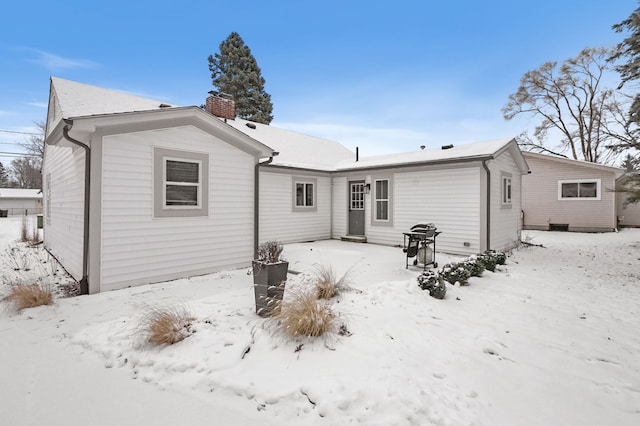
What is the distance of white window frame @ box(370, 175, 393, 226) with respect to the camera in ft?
35.7

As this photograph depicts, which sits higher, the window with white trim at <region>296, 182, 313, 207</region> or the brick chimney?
the brick chimney

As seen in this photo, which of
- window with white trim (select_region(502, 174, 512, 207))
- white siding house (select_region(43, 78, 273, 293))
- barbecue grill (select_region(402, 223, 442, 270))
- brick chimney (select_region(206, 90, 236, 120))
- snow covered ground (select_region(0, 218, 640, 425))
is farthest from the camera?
brick chimney (select_region(206, 90, 236, 120))

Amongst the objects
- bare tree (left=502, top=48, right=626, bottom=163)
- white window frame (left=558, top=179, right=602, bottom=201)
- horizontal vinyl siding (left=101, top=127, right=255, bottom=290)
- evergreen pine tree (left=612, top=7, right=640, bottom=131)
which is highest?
bare tree (left=502, top=48, right=626, bottom=163)

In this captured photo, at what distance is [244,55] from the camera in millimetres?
27219

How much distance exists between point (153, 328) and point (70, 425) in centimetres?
119

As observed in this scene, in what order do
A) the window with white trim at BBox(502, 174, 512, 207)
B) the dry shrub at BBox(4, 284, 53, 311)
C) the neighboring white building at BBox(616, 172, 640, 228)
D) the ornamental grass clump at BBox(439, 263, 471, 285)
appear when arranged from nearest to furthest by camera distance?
the dry shrub at BBox(4, 284, 53, 311), the ornamental grass clump at BBox(439, 263, 471, 285), the window with white trim at BBox(502, 174, 512, 207), the neighboring white building at BBox(616, 172, 640, 228)

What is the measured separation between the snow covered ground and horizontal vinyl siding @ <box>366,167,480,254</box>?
3830mm

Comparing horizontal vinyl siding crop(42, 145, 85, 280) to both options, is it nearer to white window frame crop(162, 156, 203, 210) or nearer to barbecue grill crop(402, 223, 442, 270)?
white window frame crop(162, 156, 203, 210)

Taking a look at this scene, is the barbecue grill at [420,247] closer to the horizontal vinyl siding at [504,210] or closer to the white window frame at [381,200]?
the horizontal vinyl siding at [504,210]

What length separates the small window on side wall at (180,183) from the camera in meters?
6.14

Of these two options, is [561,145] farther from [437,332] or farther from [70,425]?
[70,425]

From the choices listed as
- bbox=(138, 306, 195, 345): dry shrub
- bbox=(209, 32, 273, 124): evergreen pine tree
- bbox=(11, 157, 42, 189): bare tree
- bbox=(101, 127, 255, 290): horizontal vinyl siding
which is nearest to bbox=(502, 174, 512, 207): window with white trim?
bbox=(101, 127, 255, 290): horizontal vinyl siding

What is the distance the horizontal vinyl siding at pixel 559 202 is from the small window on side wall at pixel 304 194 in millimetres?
13147

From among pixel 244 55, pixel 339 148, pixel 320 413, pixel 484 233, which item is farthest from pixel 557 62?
pixel 320 413
